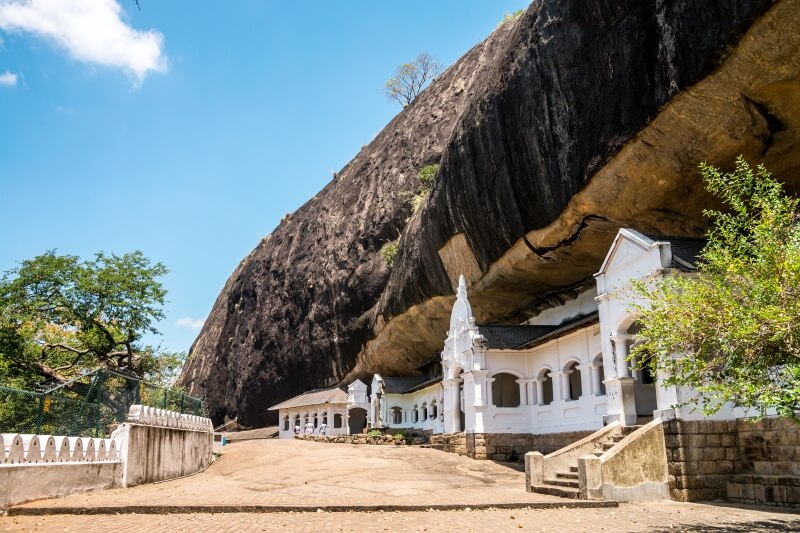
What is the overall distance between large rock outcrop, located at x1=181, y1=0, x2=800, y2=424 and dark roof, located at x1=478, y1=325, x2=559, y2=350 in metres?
1.89

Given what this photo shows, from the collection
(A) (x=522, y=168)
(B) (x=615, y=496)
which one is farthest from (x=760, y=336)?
(A) (x=522, y=168)

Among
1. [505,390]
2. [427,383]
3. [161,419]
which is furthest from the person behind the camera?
[427,383]

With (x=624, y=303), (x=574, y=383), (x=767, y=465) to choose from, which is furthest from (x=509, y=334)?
(x=767, y=465)

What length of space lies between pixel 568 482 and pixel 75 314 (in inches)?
901

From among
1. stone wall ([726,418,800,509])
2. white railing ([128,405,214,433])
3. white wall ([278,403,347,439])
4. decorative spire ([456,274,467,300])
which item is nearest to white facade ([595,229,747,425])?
stone wall ([726,418,800,509])

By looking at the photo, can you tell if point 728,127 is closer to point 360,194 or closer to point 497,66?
point 497,66

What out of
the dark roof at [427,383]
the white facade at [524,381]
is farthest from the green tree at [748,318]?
the dark roof at [427,383]

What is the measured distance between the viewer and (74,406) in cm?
1496

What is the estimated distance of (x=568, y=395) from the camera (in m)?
23.6

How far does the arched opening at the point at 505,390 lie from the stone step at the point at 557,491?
11.9 meters

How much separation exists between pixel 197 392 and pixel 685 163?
216 feet

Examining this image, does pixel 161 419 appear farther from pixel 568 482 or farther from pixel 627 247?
pixel 627 247

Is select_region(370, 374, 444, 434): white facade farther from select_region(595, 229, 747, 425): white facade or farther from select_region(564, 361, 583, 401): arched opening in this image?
select_region(595, 229, 747, 425): white facade

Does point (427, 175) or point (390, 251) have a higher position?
point (427, 175)
